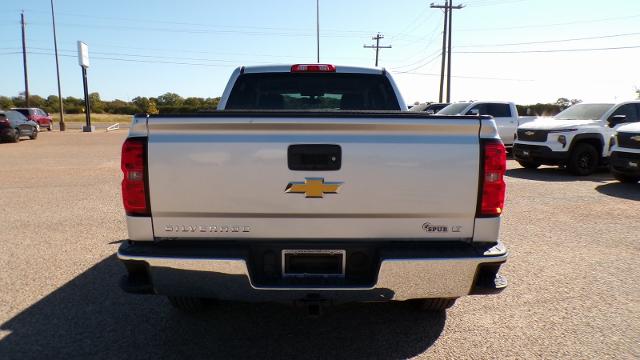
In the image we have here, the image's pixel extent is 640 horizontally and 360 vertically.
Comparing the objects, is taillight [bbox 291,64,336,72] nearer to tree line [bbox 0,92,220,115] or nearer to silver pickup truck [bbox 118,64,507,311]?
silver pickup truck [bbox 118,64,507,311]

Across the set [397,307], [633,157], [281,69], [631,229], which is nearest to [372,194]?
[397,307]

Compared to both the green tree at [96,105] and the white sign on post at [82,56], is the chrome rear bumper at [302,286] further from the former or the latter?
the green tree at [96,105]

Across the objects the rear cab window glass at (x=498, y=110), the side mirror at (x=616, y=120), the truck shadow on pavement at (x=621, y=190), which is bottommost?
the truck shadow on pavement at (x=621, y=190)

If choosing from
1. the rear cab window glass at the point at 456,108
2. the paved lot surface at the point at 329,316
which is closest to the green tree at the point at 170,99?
the rear cab window glass at the point at 456,108

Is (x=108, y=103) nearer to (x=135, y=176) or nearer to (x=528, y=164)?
(x=528, y=164)

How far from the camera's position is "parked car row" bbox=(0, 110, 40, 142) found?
20.8 metres

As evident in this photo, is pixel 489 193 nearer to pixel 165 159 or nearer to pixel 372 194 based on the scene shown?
pixel 372 194

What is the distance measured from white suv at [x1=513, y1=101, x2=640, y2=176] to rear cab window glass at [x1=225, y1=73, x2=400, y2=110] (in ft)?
27.3

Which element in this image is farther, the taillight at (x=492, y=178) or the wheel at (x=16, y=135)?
the wheel at (x=16, y=135)

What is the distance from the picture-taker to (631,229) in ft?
20.3

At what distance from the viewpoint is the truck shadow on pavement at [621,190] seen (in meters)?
8.59

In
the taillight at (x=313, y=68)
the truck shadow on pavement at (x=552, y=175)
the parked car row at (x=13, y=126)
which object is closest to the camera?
the taillight at (x=313, y=68)

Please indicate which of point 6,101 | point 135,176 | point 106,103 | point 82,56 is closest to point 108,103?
point 106,103

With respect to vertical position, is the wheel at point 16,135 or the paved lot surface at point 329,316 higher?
the wheel at point 16,135
